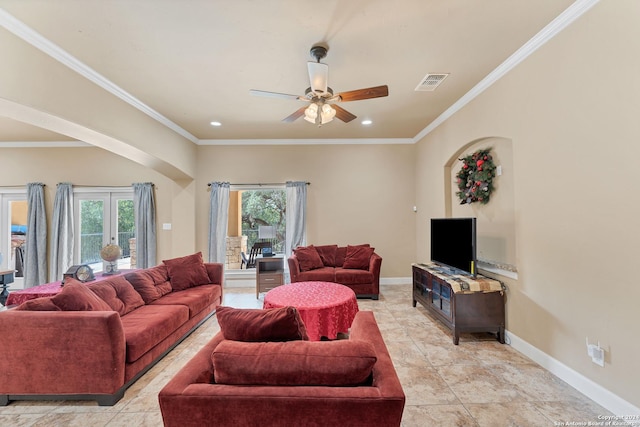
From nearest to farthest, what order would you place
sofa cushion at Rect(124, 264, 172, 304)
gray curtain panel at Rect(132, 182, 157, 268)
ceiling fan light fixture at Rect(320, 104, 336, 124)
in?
ceiling fan light fixture at Rect(320, 104, 336, 124)
sofa cushion at Rect(124, 264, 172, 304)
gray curtain panel at Rect(132, 182, 157, 268)

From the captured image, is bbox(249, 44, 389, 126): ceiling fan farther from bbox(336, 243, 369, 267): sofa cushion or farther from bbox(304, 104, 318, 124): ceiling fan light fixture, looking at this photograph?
bbox(336, 243, 369, 267): sofa cushion

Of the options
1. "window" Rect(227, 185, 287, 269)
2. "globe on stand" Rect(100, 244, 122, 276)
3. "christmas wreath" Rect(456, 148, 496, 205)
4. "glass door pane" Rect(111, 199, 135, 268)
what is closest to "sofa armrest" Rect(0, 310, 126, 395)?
"globe on stand" Rect(100, 244, 122, 276)

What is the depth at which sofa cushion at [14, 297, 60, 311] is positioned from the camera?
6.88 feet

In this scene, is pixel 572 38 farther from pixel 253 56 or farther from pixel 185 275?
pixel 185 275

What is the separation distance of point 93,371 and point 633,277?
13.1 feet

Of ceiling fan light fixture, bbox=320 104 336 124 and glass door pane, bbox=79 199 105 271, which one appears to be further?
glass door pane, bbox=79 199 105 271

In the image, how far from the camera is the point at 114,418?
196 cm

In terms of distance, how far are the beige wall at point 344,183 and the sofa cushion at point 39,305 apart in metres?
3.49

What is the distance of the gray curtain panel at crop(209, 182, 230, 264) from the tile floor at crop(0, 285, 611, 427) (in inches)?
99.1

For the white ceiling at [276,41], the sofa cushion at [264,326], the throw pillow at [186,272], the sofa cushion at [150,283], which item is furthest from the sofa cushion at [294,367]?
the throw pillow at [186,272]

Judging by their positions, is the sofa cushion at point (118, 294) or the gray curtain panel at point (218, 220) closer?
the sofa cushion at point (118, 294)

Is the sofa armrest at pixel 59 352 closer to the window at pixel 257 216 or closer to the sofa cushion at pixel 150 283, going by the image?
the sofa cushion at pixel 150 283

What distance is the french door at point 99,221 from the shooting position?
556cm

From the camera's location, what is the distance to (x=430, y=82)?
330 centimetres
